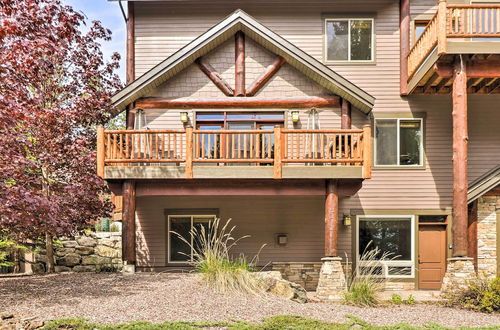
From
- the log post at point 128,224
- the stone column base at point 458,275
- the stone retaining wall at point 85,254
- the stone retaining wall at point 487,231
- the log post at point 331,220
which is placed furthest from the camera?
the stone retaining wall at point 85,254

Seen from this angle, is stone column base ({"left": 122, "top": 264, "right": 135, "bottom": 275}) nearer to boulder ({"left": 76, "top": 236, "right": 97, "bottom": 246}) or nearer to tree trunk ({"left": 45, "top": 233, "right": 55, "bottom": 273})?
boulder ({"left": 76, "top": 236, "right": 97, "bottom": 246})

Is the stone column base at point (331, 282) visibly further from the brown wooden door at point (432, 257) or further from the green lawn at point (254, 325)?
the brown wooden door at point (432, 257)

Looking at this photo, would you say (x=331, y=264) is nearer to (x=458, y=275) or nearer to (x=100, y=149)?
(x=458, y=275)

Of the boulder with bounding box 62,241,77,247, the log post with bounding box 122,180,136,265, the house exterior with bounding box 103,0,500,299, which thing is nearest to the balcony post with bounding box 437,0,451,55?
the house exterior with bounding box 103,0,500,299

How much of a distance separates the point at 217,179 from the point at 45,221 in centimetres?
384

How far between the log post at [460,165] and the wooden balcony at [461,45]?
309mm

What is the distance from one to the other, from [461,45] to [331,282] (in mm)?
6213

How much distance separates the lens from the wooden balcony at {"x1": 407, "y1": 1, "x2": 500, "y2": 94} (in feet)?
32.7

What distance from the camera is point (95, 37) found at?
12.4 meters

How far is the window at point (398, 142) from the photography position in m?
12.5

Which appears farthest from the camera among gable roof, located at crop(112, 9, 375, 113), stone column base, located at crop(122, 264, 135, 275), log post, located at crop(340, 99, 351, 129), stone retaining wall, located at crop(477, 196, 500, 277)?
stone retaining wall, located at crop(477, 196, 500, 277)

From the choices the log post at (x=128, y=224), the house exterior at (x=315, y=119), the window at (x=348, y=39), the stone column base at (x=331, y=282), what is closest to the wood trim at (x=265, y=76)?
the house exterior at (x=315, y=119)

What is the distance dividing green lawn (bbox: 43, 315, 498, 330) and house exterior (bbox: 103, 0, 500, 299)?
3842mm

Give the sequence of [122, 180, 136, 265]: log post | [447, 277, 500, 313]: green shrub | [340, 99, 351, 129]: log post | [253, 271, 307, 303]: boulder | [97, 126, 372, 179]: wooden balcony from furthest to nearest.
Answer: [340, 99, 351, 129]: log post < [122, 180, 136, 265]: log post < [97, 126, 372, 179]: wooden balcony < [253, 271, 307, 303]: boulder < [447, 277, 500, 313]: green shrub
